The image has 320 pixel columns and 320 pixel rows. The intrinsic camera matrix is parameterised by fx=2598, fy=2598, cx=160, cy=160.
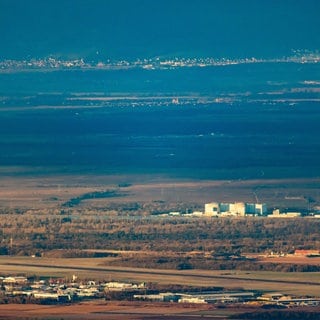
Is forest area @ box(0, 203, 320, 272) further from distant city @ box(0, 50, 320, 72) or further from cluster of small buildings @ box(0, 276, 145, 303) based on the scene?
distant city @ box(0, 50, 320, 72)

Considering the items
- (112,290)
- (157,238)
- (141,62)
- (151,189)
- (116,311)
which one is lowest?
(116,311)

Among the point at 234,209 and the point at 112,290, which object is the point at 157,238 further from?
the point at 112,290

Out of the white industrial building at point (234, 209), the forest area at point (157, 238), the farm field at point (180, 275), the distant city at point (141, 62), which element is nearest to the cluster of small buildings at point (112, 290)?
the farm field at point (180, 275)

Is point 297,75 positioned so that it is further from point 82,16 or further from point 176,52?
point 82,16

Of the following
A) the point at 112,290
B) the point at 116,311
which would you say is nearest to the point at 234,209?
the point at 112,290

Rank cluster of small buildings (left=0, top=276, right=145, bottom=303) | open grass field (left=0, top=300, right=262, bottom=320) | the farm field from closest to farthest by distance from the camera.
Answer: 1. open grass field (left=0, top=300, right=262, bottom=320)
2. cluster of small buildings (left=0, top=276, right=145, bottom=303)
3. the farm field

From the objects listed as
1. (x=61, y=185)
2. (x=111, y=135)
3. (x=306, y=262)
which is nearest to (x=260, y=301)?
(x=306, y=262)

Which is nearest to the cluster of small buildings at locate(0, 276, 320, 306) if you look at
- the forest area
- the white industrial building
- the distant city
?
the forest area

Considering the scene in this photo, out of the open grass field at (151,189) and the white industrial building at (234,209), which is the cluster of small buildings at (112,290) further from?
the open grass field at (151,189)
